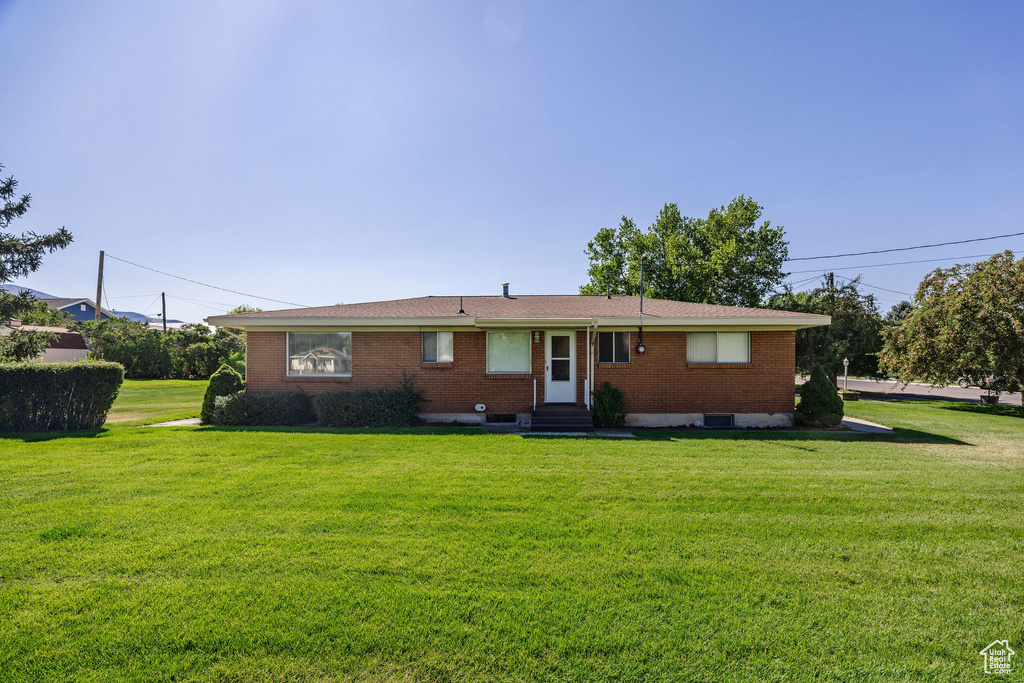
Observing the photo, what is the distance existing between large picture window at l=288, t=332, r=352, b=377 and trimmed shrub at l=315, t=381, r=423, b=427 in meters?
1.16

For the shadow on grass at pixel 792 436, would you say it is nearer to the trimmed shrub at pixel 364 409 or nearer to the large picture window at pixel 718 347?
the large picture window at pixel 718 347

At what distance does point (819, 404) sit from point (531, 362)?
24.5 feet

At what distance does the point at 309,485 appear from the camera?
604 centimetres

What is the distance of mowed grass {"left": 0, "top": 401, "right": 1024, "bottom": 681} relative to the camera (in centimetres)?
267

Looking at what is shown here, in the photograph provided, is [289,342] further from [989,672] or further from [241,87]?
[989,672]

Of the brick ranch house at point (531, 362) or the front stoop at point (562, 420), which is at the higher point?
the brick ranch house at point (531, 362)

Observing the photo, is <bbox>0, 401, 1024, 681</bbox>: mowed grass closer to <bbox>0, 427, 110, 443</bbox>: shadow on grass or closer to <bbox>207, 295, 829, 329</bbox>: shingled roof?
<bbox>0, 427, 110, 443</bbox>: shadow on grass

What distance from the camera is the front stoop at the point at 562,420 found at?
11.2 metres

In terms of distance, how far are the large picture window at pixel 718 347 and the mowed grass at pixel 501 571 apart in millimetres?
5601

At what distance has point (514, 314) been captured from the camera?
506 inches

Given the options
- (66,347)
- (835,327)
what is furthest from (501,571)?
(66,347)

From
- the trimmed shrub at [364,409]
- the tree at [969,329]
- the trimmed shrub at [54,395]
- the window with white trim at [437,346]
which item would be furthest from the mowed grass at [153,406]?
the tree at [969,329]

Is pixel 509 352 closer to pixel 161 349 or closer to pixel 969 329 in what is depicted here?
pixel 969 329

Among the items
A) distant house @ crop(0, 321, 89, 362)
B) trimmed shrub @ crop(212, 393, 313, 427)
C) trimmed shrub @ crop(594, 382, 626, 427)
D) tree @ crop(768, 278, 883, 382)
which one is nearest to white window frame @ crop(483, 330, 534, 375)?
trimmed shrub @ crop(594, 382, 626, 427)
